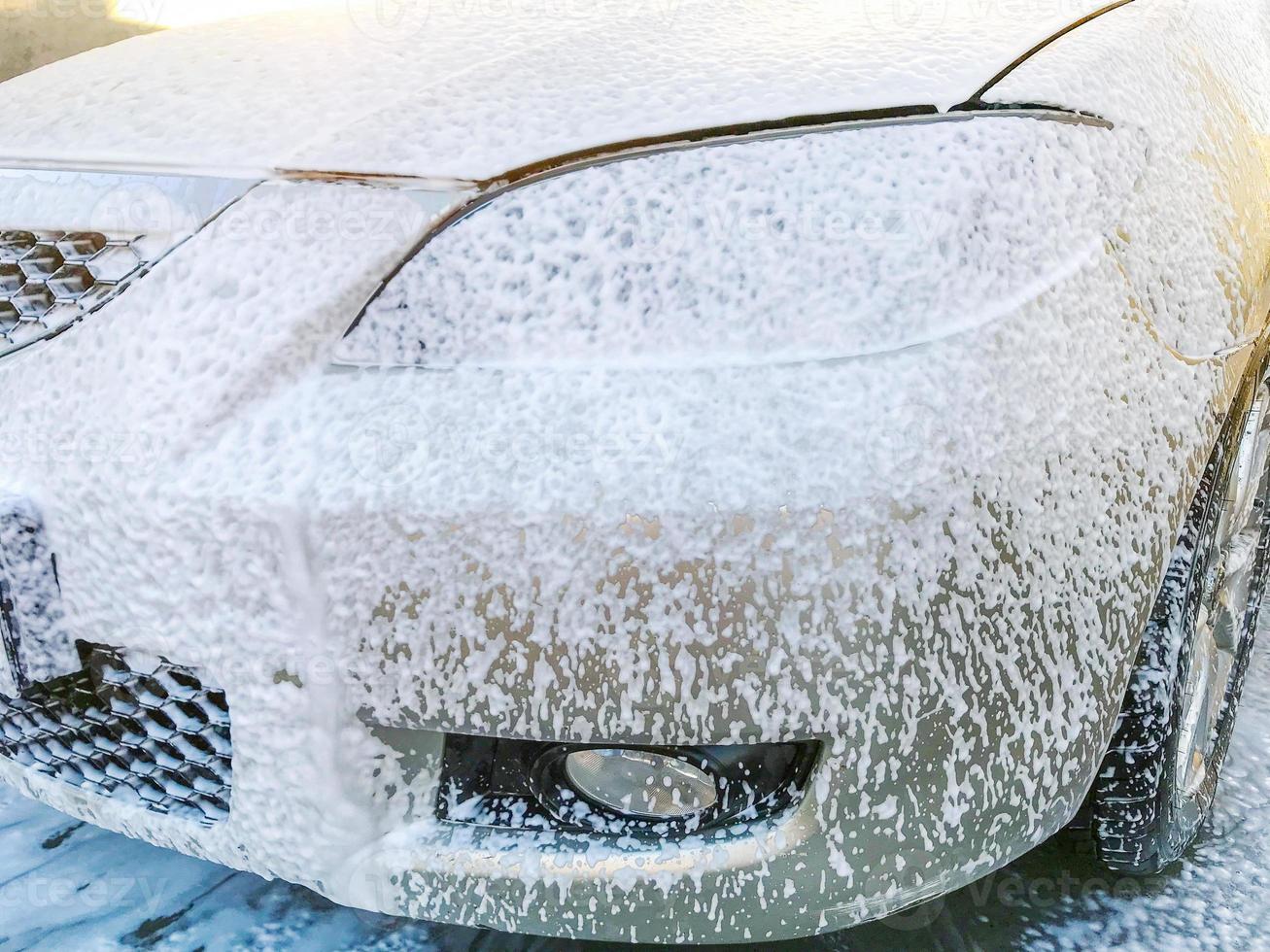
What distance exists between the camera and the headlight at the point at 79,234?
112cm

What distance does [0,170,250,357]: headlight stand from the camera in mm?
1117

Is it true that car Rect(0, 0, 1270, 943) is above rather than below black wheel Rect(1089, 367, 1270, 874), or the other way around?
Result: above

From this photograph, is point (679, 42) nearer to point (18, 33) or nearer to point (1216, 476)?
point (1216, 476)

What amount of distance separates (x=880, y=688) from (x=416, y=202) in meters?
0.62

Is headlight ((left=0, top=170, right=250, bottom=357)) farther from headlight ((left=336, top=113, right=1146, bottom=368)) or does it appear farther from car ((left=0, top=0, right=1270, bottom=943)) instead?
headlight ((left=336, top=113, right=1146, bottom=368))

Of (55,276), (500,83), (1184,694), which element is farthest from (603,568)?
(1184,694)

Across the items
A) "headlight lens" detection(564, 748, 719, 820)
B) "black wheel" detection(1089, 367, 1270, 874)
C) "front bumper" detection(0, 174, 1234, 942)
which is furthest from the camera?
"black wheel" detection(1089, 367, 1270, 874)

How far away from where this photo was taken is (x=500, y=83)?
3.98ft

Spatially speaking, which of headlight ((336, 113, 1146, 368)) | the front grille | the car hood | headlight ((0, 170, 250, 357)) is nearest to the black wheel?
headlight ((336, 113, 1146, 368))

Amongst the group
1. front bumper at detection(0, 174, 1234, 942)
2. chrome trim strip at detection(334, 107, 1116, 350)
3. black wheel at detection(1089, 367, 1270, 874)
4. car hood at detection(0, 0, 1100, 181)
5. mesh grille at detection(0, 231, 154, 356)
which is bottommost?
black wheel at detection(1089, 367, 1270, 874)

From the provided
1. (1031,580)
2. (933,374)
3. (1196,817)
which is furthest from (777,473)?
(1196,817)

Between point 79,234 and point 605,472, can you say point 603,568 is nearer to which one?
point 605,472

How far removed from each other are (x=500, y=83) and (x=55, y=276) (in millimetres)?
507

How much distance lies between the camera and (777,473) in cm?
94
